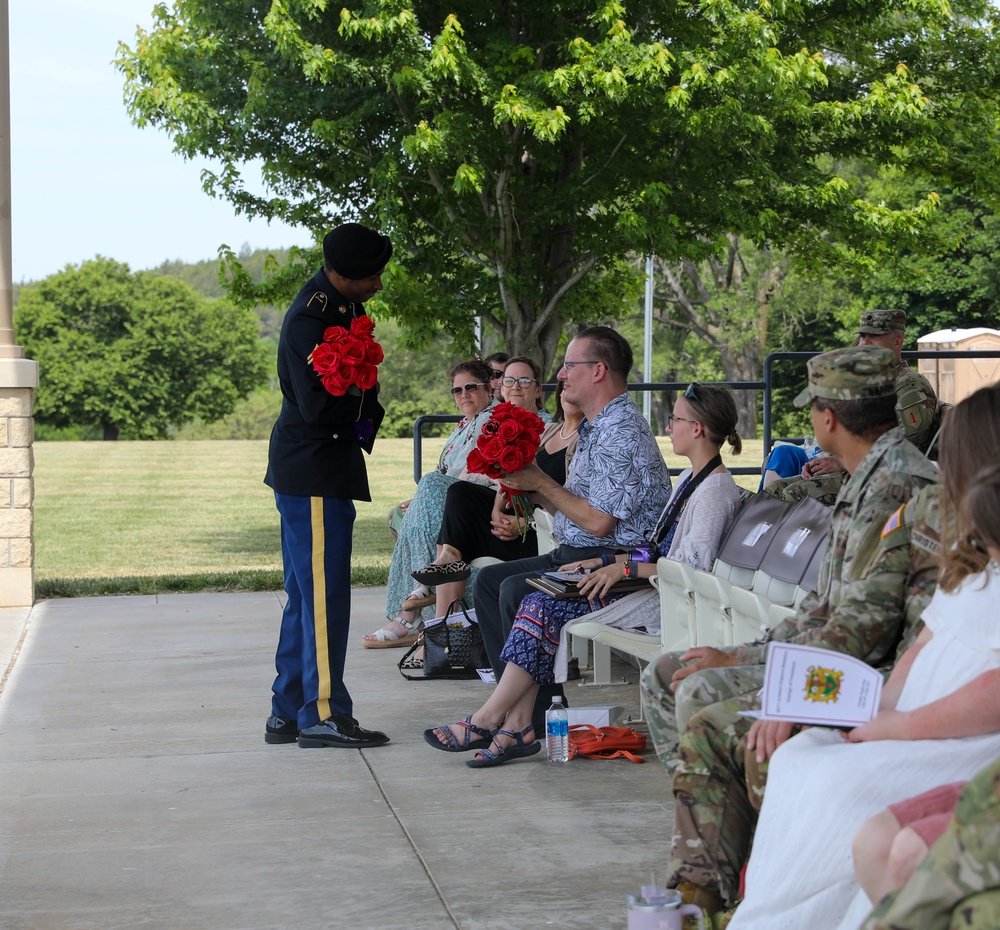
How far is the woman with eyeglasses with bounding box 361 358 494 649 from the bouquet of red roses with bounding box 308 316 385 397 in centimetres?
233

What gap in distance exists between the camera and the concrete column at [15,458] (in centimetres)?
911

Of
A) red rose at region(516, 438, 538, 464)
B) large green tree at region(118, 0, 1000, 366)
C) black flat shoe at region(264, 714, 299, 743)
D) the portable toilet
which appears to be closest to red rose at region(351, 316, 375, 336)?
red rose at region(516, 438, 538, 464)

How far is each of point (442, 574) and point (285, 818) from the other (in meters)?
2.47

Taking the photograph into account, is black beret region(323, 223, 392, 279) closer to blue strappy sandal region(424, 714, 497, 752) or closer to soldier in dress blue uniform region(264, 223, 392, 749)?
soldier in dress blue uniform region(264, 223, 392, 749)

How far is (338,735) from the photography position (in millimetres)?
5395

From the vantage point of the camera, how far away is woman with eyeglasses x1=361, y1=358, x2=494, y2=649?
25.2 feet

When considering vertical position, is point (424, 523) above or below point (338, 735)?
above

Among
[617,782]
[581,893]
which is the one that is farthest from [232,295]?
[581,893]

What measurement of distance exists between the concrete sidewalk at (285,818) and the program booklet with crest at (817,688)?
1018 millimetres

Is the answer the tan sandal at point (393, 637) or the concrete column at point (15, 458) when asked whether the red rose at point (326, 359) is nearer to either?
the tan sandal at point (393, 637)

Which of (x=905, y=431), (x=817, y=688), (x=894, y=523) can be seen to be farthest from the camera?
(x=905, y=431)

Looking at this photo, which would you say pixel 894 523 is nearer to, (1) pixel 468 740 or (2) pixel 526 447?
(2) pixel 526 447

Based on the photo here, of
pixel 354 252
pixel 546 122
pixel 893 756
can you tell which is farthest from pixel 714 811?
pixel 546 122

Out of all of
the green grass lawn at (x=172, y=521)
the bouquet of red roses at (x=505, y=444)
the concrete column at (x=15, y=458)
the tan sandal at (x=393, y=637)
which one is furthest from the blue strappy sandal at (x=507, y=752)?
the green grass lawn at (x=172, y=521)
